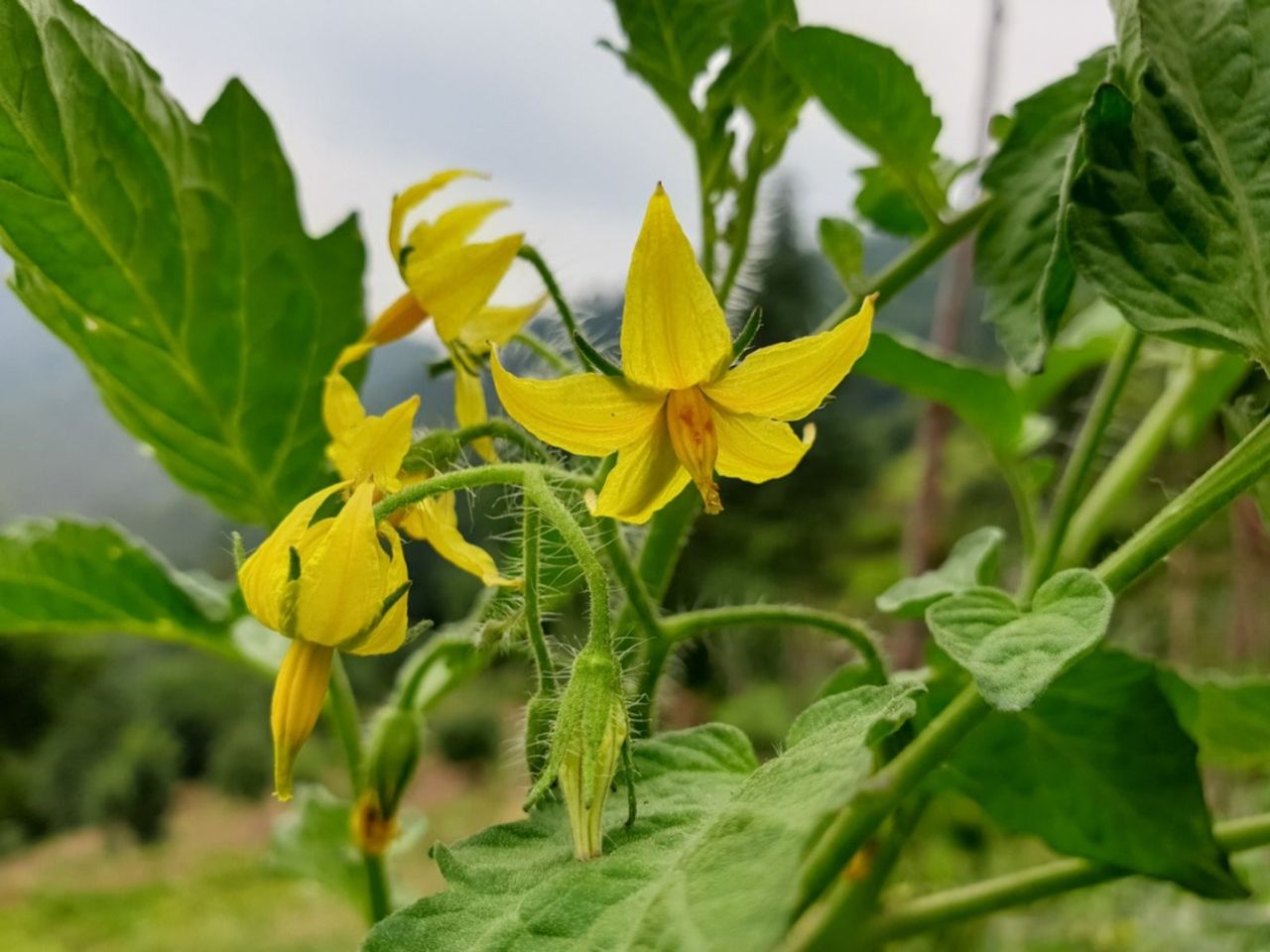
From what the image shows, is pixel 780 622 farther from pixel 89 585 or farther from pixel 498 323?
pixel 89 585

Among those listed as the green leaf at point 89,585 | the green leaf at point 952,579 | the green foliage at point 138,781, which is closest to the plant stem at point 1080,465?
the green leaf at point 952,579

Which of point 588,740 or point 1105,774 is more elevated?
point 588,740

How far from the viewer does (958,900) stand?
1.25 feet

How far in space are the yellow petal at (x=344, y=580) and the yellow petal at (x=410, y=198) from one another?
0.39 ft

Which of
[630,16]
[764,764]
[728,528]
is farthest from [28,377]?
[764,764]

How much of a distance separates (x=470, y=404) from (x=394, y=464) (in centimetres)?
7

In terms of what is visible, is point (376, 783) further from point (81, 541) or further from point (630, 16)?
point (630, 16)

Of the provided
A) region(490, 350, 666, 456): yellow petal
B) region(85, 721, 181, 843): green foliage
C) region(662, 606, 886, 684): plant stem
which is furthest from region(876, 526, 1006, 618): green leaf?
region(85, 721, 181, 843): green foliage

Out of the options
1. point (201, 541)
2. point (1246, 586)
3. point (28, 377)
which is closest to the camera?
point (1246, 586)

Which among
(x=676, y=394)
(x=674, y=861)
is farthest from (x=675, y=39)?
(x=674, y=861)

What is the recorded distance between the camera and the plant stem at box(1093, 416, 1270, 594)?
0.89ft

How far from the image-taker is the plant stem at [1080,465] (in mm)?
386

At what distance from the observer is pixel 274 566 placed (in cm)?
24

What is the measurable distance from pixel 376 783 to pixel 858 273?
28cm
